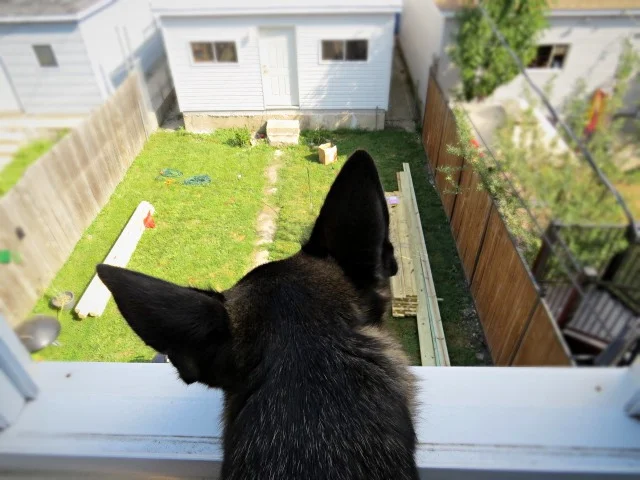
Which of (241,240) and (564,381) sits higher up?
(564,381)

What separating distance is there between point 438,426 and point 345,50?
17.0 ft

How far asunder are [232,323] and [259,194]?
186 centimetres

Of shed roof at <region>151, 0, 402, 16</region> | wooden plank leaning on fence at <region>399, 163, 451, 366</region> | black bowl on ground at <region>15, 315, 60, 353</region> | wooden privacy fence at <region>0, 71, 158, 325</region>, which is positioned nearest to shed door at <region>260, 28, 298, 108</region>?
shed roof at <region>151, 0, 402, 16</region>

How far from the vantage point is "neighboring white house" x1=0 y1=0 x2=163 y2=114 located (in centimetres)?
65

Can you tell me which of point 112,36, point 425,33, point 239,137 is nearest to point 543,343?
point 425,33

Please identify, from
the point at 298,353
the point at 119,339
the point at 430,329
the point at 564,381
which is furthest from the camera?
the point at 430,329

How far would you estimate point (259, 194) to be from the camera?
2422mm

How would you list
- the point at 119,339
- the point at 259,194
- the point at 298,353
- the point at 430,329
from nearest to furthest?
the point at 298,353 < the point at 119,339 < the point at 430,329 < the point at 259,194

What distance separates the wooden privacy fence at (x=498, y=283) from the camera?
71cm

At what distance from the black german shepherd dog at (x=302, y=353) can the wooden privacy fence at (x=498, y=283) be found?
0.25 m

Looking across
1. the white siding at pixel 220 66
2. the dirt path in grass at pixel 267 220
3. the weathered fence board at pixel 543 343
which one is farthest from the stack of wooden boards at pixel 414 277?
the white siding at pixel 220 66

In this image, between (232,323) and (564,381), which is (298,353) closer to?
(232,323)

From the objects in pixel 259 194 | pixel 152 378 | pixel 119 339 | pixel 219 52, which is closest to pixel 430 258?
pixel 259 194

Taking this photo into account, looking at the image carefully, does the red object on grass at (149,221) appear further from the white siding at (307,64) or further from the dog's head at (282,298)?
the white siding at (307,64)
